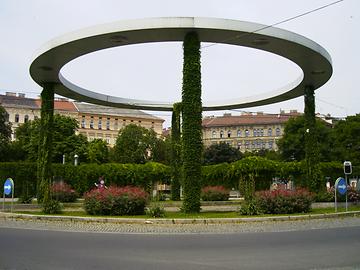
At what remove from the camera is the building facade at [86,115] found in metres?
112

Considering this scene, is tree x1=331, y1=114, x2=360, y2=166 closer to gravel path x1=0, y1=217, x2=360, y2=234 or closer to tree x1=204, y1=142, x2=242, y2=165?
tree x1=204, y1=142, x2=242, y2=165

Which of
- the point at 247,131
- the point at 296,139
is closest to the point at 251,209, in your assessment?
the point at 296,139

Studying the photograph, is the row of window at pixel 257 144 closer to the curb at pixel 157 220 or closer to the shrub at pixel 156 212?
the curb at pixel 157 220

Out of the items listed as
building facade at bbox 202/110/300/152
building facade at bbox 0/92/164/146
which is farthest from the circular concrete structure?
building facade at bbox 202/110/300/152

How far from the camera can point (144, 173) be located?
133 ft

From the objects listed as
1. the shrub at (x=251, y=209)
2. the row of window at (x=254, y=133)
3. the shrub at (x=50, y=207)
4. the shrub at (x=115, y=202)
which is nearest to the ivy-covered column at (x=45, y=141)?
the shrub at (x=50, y=207)

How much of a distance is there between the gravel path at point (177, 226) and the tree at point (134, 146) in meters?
65.0

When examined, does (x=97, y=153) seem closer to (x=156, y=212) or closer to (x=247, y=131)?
(x=156, y=212)

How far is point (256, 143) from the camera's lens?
131000 millimetres

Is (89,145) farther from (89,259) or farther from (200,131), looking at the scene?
(89,259)

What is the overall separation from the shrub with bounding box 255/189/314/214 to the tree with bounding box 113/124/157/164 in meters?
63.1

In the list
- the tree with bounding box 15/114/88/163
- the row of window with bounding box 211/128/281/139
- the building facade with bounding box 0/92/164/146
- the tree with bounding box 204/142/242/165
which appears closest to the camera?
the tree with bounding box 15/114/88/163

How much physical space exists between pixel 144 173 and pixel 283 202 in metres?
21.6

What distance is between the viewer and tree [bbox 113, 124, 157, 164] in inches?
3292
